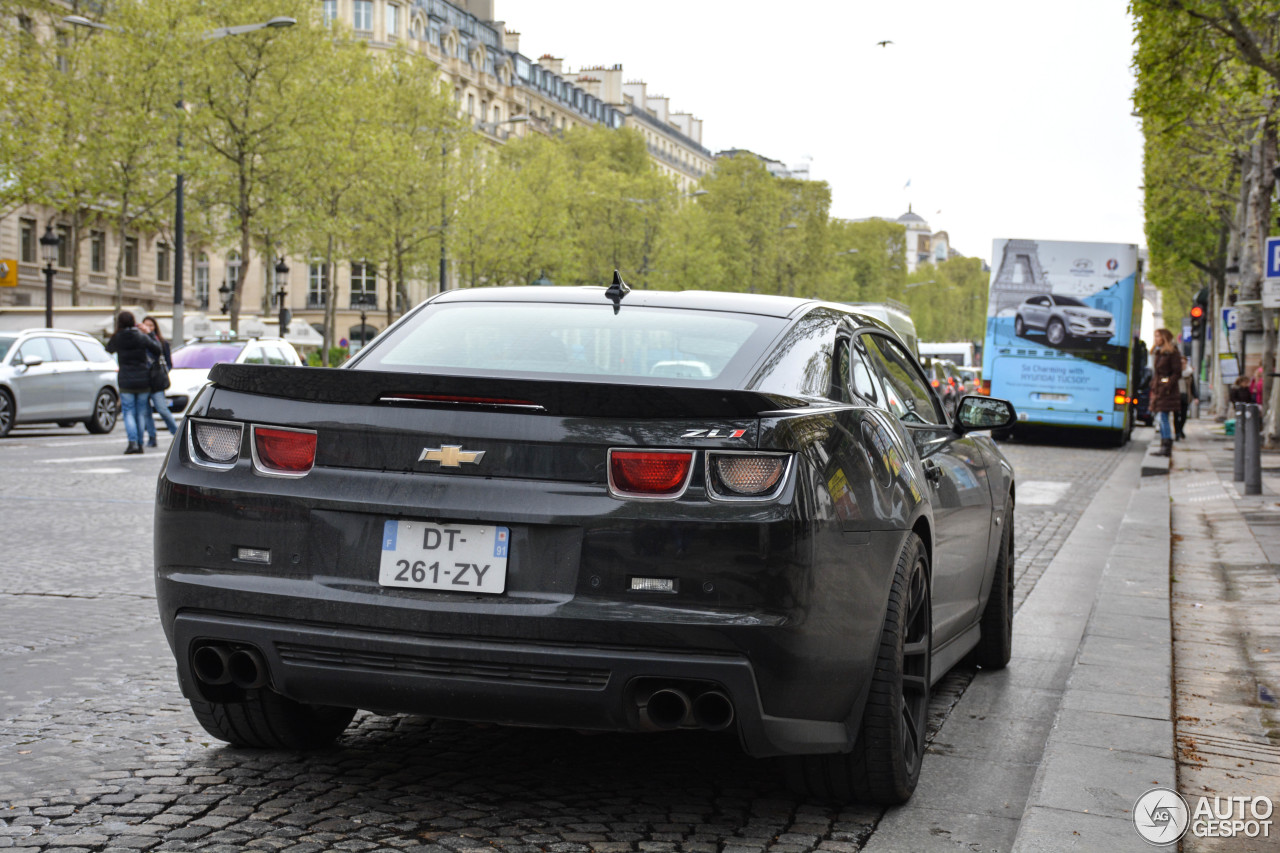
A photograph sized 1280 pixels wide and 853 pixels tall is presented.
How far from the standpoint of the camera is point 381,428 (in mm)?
3871

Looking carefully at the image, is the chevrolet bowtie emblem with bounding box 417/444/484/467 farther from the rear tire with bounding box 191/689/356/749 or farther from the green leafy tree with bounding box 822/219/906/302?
the green leafy tree with bounding box 822/219/906/302

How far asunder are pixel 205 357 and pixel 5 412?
20.8 feet

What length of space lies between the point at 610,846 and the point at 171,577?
1.33 metres

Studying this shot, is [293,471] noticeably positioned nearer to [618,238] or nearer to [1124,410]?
[1124,410]

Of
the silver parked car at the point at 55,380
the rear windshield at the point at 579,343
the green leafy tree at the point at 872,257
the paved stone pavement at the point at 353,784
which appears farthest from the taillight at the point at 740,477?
the green leafy tree at the point at 872,257

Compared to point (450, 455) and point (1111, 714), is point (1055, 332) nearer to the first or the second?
point (1111, 714)

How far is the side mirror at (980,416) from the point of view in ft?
20.0

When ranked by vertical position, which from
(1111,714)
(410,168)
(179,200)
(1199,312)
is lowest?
(1111,714)

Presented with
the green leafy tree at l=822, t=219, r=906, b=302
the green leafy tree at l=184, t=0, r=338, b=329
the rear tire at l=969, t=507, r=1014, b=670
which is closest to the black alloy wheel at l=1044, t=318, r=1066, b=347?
the rear tire at l=969, t=507, r=1014, b=670

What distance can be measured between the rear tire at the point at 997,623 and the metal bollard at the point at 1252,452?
10221mm

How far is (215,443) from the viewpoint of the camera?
4.08m

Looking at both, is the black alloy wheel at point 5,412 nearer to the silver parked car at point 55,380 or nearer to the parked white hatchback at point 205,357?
the silver parked car at point 55,380

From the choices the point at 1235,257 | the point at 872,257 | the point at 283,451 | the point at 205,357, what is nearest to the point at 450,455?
the point at 283,451

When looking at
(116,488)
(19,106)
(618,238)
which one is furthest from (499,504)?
(618,238)
